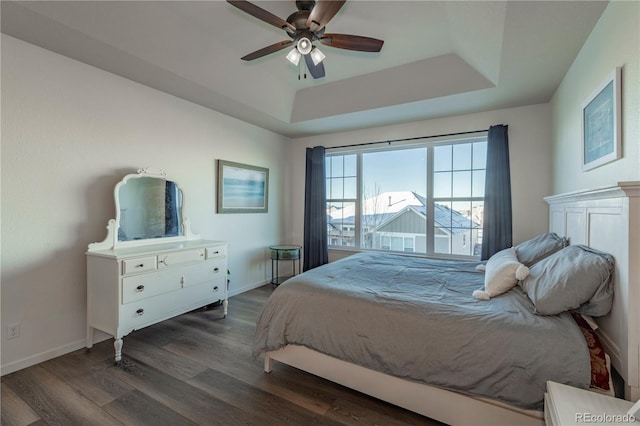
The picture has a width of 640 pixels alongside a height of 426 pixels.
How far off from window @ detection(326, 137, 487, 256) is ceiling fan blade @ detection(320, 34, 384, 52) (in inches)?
85.1

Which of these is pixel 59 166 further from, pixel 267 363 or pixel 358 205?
pixel 358 205

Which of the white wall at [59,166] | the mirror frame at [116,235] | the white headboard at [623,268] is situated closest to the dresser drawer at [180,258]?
the mirror frame at [116,235]

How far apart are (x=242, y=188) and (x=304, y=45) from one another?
2440 mm

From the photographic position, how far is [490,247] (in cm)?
341

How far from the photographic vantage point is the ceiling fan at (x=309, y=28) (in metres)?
1.83

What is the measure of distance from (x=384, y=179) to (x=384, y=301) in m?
2.88

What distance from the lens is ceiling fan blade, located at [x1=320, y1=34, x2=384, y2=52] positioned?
6.89 feet

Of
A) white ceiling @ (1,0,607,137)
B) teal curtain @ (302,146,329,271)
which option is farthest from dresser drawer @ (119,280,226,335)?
white ceiling @ (1,0,607,137)

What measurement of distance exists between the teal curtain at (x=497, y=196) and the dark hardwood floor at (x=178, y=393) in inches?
96.8

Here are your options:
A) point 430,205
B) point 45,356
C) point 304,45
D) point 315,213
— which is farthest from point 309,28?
point 45,356

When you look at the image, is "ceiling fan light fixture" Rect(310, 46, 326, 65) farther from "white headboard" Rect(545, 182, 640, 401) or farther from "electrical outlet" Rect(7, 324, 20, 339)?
"electrical outlet" Rect(7, 324, 20, 339)

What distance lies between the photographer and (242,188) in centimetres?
411

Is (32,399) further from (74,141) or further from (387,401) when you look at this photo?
(387,401)

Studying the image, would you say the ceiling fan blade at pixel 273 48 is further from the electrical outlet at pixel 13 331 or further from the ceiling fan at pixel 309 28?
the electrical outlet at pixel 13 331
